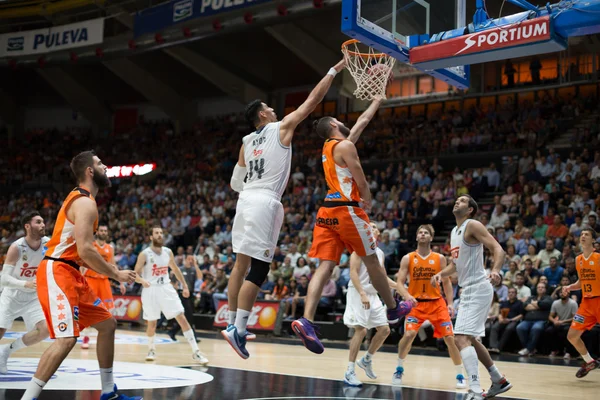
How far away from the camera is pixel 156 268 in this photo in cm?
1152

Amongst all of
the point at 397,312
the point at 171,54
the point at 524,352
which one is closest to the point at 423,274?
the point at 397,312

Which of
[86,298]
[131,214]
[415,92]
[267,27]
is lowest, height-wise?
[86,298]

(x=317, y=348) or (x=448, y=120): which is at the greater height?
(x=448, y=120)

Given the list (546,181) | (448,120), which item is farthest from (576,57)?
(546,181)

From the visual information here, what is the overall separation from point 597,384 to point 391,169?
38.2 ft

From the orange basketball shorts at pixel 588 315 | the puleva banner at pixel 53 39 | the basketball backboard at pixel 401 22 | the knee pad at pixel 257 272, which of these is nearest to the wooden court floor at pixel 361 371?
the orange basketball shorts at pixel 588 315

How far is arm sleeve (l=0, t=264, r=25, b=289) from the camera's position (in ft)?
26.8

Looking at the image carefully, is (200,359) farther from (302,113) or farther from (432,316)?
(302,113)

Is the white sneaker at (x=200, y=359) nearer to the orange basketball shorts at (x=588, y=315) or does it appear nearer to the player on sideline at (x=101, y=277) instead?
the player on sideline at (x=101, y=277)

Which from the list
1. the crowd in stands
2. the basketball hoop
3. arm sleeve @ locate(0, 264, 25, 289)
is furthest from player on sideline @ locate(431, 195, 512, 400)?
the crowd in stands

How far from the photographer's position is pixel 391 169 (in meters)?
20.4

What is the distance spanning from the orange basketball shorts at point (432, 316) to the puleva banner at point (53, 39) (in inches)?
754

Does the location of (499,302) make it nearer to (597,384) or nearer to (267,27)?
(597,384)

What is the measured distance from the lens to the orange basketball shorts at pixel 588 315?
10.2 metres
